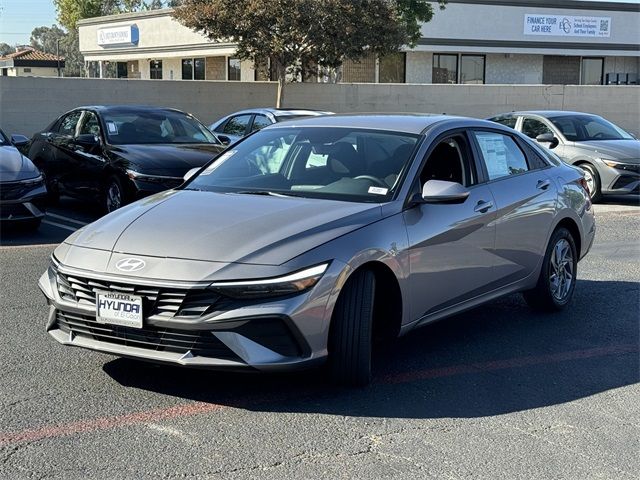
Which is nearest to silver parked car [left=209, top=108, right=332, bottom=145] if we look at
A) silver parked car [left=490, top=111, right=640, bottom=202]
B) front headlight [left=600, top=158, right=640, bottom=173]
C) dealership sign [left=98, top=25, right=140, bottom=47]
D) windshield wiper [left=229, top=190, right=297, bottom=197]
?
silver parked car [left=490, top=111, right=640, bottom=202]

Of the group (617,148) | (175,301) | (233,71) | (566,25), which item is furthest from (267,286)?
(566,25)

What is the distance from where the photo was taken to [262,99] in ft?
75.5

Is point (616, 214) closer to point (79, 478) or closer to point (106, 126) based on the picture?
point (106, 126)

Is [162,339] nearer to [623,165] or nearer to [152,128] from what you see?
[152,128]

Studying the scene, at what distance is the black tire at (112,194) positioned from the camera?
10094mm

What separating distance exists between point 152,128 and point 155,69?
32.2 meters

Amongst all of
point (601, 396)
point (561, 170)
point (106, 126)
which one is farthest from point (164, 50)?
point (601, 396)

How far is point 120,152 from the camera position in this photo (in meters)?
10.3

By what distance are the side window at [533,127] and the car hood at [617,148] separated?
881mm

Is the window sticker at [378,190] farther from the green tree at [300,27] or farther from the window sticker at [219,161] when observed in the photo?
the green tree at [300,27]

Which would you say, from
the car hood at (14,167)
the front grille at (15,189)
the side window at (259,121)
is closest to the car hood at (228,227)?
the front grille at (15,189)

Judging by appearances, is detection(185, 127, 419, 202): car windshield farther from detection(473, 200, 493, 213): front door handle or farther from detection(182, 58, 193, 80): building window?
detection(182, 58, 193, 80): building window

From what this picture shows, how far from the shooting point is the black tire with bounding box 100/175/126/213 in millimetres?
10094

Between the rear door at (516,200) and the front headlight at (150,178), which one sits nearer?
the rear door at (516,200)
